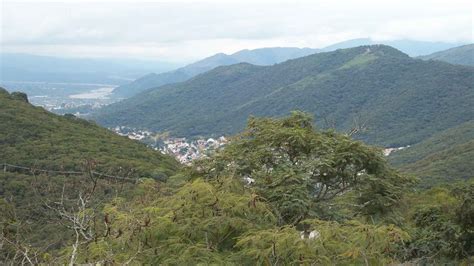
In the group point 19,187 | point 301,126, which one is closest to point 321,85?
point 19,187

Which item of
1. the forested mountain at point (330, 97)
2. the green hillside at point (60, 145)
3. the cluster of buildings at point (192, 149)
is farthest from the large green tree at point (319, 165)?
the forested mountain at point (330, 97)

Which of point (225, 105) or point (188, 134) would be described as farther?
point (225, 105)

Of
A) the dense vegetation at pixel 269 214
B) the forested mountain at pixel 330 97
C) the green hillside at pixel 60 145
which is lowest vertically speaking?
the forested mountain at pixel 330 97

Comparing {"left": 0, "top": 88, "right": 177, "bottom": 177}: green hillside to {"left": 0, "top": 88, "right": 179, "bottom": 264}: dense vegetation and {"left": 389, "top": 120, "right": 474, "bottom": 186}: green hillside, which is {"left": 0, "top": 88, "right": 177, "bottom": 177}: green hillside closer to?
{"left": 0, "top": 88, "right": 179, "bottom": 264}: dense vegetation

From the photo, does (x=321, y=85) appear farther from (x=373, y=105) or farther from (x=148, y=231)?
(x=148, y=231)

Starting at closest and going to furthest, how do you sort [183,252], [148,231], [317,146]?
1. [183,252]
2. [148,231]
3. [317,146]

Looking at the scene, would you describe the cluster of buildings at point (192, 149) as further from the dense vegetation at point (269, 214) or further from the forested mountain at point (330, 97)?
the forested mountain at point (330, 97)
